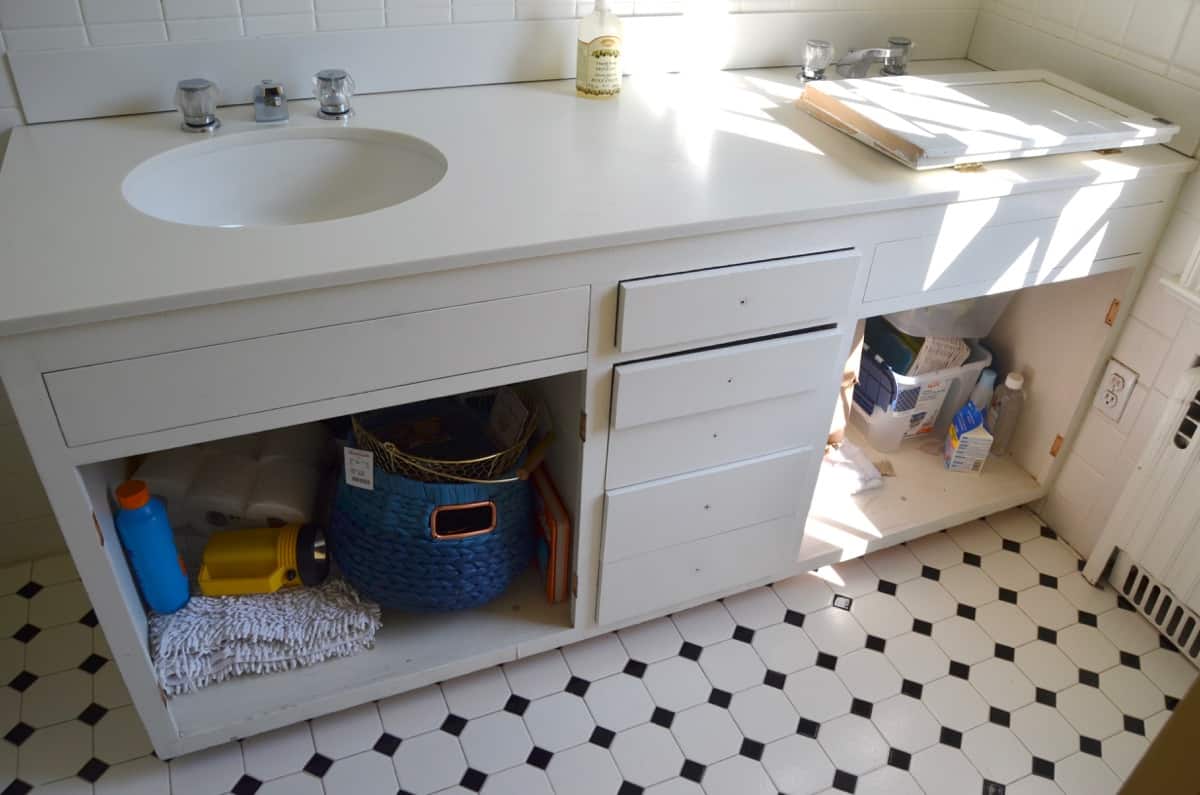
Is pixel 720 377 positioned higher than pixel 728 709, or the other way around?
pixel 720 377

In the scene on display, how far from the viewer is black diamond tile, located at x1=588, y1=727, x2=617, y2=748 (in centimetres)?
163

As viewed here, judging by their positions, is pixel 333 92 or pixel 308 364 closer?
pixel 308 364

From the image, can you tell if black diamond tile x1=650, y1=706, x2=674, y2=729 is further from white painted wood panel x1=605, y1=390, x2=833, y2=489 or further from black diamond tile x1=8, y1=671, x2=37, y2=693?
black diamond tile x1=8, y1=671, x2=37, y2=693

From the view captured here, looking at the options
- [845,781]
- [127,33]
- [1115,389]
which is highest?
[127,33]

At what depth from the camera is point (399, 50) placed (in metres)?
1.62

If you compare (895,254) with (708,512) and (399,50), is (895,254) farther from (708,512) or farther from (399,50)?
(399,50)

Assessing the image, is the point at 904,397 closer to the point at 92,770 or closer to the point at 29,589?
the point at 92,770

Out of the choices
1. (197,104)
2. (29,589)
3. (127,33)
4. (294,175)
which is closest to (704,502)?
(294,175)

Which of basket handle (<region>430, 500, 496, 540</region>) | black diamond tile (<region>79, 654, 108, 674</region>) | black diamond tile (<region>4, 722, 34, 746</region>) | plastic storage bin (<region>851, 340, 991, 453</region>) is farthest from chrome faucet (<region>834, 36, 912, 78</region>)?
black diamond tile (<region>4, 722, 34, 746</region>)

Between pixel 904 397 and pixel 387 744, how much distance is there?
127cm

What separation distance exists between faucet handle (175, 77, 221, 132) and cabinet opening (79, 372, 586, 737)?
0.54 metres

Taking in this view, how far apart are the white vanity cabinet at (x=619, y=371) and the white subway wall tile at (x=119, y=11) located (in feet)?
2.01

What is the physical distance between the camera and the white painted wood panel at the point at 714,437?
1.52 meters

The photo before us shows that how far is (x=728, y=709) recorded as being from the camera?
1.70 m
